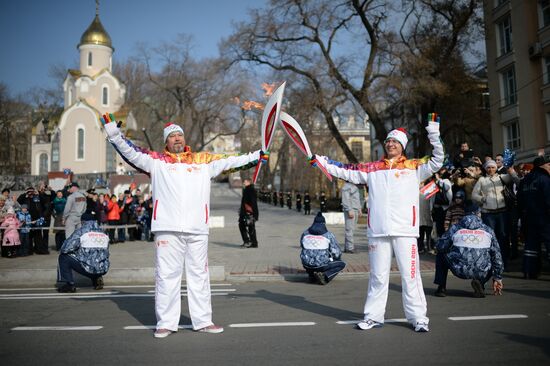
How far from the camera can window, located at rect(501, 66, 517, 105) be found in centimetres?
3017

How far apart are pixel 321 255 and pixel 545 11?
2626 centimetres

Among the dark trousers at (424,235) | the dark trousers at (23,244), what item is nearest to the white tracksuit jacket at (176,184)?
the dark trousers at (424,235)

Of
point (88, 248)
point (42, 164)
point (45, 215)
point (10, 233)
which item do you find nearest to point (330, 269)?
point (88, 248)

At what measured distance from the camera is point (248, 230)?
1458cm

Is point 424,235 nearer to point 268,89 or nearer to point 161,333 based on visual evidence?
point 268,89

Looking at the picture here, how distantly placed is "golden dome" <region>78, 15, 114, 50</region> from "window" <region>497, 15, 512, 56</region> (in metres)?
45.5

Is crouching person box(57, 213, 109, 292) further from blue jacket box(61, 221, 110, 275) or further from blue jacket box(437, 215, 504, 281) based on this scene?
blue jacket box(437, 215, 504, 281)

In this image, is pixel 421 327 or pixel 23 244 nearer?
pixel 421 327

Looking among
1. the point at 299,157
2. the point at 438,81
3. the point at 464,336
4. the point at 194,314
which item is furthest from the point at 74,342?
the point at 299,157

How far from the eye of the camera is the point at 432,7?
26.2 meters

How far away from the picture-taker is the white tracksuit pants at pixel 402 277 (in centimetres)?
530

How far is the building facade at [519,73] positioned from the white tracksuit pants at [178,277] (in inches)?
983

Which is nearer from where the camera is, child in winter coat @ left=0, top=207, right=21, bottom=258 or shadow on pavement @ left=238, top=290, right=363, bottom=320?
shadow on pavement @ left=238, top=290, right=363, bottom=320

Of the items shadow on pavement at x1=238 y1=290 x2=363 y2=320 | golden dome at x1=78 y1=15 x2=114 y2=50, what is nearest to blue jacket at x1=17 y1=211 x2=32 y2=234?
shadow on pavement at x1=238 y1=290 x2=363 y2=320
